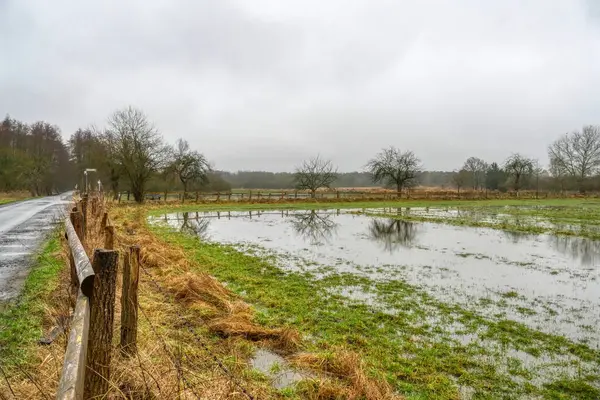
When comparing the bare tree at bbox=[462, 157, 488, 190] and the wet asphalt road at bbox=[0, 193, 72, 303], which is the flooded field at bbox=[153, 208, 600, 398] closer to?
the wet asphalt road at bbox=[0, 193, 72, 303]

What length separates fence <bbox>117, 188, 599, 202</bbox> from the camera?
1804 inches

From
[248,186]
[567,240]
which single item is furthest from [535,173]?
[567,240]

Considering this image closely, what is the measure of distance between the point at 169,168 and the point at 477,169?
64.2 metres

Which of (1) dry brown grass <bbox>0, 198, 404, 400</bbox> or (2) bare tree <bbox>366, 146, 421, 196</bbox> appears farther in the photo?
(2) bare tree <bbox>366, 146, 421, 196</bbox>

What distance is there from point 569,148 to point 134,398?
76570 mm

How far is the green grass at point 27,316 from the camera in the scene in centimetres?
462

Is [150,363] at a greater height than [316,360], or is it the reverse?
[150,363]

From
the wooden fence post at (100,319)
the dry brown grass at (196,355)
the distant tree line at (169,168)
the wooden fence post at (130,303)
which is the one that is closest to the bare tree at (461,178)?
the distant tree line at (169,168)

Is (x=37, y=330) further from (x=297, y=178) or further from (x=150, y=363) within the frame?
(x=297, y=178)

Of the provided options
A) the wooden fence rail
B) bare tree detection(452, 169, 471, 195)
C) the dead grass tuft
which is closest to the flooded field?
the dead grass tuft

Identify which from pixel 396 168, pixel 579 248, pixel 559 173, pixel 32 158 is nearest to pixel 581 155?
pixel 559 173

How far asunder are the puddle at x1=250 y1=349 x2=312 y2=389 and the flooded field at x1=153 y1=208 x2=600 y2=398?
0.98 m

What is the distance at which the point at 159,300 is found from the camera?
703 centimetres

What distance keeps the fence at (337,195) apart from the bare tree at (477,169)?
14190 millimetres
